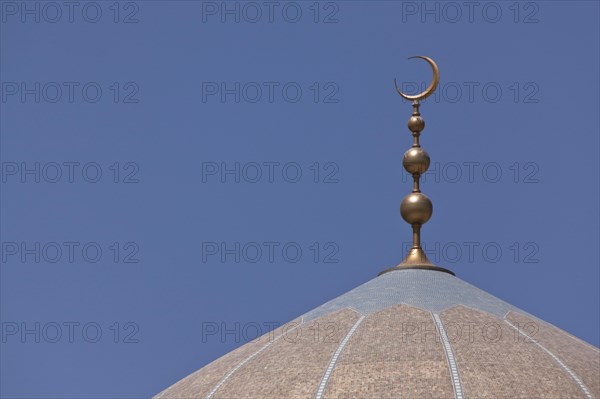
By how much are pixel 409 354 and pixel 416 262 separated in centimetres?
427

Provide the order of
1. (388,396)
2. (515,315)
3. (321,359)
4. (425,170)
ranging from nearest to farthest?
(388,396)
(321,359)
(515,315)
(425,170)

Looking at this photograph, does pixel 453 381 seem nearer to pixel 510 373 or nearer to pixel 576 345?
pixel 510 373

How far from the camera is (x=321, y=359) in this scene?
22.2 meters

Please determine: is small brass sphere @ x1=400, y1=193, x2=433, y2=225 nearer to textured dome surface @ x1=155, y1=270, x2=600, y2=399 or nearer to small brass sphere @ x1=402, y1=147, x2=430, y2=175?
small brass sphere @ x1=402, y1=147, x2=430, y2=175

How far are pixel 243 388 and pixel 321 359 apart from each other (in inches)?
49.5

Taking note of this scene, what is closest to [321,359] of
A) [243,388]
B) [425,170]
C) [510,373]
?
[243,388]

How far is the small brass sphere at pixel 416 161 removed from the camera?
2673cm

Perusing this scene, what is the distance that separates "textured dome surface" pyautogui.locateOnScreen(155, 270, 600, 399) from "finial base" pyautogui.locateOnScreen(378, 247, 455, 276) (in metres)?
0.38

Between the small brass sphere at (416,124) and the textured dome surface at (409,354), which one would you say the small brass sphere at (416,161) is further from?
the textured dome surface at (409,354)

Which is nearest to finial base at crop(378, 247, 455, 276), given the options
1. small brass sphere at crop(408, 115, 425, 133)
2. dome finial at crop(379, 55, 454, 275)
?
dome finial at crop(379, 55, 454, 275)

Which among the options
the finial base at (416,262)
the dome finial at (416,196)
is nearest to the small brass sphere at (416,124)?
the dome finial at (416,196)

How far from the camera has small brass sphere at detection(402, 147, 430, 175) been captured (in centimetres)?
2673

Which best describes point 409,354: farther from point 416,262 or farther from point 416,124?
point 416,124

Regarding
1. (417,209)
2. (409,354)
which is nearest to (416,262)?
(417,209)
